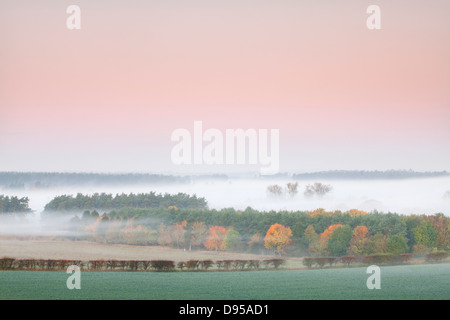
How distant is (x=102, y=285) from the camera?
55.6ft

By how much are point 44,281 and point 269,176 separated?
8026 millimetres

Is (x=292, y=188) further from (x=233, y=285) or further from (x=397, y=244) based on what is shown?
(x=233, y=285)

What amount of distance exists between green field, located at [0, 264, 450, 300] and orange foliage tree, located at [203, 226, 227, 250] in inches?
54.8

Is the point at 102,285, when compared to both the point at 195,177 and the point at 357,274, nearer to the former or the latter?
the point at 195,177

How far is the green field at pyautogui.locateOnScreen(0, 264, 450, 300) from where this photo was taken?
52.1 feet

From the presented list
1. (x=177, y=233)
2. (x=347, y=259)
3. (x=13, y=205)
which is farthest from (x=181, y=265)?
(x=13, y=205)

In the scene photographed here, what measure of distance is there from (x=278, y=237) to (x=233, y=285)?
374cm

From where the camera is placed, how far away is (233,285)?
679 inches

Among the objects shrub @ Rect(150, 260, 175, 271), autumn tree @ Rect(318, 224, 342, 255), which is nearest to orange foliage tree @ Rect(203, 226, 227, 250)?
shrub @ Rect(150, 260, 175, 271)

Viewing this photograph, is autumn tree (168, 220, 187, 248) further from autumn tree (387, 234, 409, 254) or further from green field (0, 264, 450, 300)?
autumn tree (387, 234, 409, 254)

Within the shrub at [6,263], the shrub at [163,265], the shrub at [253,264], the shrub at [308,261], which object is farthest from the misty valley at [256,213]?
the shrub at [6,263]

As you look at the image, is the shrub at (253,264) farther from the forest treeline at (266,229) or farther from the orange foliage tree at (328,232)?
the orange foliage tree at (328,232)

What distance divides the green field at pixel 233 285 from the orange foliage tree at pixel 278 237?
1169 millimetres

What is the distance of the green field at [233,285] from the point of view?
15.9m
